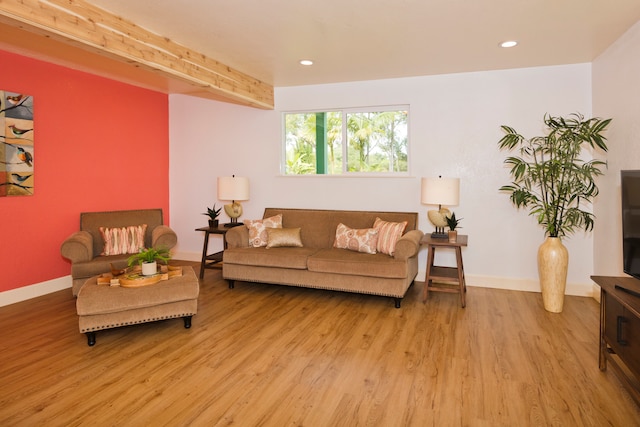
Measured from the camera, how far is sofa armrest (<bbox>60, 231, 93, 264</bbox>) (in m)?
3.96

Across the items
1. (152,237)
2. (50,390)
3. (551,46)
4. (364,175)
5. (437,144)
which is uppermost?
(551,46)

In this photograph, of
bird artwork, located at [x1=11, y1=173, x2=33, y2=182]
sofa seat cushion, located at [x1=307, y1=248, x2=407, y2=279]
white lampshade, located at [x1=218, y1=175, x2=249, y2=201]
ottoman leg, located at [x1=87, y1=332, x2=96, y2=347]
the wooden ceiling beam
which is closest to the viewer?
the wooden ceiling beam

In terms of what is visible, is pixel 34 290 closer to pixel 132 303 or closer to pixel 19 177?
pixel 19 177

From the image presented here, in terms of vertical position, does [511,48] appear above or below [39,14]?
above

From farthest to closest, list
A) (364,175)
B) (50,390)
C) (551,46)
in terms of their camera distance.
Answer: (364,175), (551,46), (50,390)

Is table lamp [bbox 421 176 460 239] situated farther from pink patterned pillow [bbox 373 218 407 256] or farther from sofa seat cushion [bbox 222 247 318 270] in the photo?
sofa seat cushion [bbox 222 247 318 270]

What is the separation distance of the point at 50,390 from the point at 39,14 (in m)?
2.25

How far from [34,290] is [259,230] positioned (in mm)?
2406

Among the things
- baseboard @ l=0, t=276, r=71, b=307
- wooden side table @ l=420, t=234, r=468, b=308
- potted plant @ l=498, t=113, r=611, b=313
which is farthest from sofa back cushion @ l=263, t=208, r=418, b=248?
baseboard @ l=0, t=276, r=71, b=307

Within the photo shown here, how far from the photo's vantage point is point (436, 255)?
4762mm

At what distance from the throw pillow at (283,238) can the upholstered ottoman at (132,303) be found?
133 centimetres

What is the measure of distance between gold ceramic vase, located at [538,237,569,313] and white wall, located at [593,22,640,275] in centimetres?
46

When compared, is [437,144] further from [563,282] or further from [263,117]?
[263,117]

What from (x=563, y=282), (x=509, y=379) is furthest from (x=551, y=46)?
(x=509, y=379)
